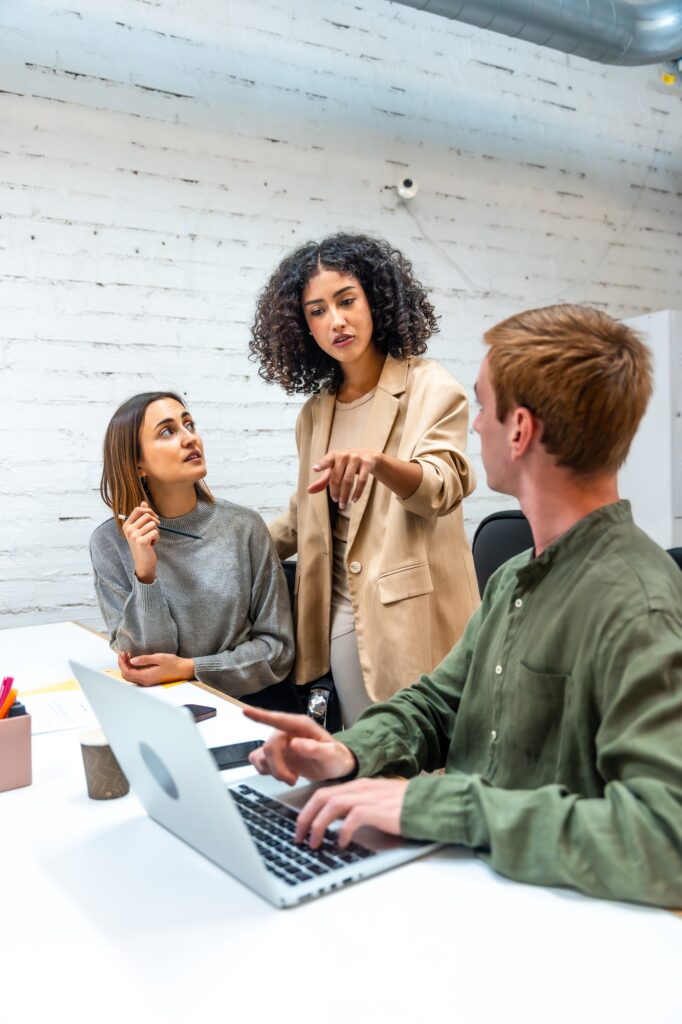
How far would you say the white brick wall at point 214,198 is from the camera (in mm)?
2578

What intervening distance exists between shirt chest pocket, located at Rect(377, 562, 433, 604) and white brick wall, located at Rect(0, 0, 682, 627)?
120 cm

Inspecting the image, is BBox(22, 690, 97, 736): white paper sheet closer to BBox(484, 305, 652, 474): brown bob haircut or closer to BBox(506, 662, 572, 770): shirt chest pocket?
BBox(506, 662, 572, 770): shirt chest pocket

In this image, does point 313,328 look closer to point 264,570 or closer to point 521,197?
point 264,570

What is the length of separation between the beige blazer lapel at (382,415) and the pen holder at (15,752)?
89 centimetres

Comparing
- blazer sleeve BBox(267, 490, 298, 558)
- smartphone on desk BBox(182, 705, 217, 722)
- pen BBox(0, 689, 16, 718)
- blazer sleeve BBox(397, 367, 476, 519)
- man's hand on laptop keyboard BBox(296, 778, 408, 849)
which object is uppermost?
blazer sleeve BBox(397, 367, 476, 519)

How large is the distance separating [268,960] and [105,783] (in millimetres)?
450

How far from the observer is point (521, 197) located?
3.65 m

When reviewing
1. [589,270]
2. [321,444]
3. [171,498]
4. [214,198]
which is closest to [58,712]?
[171,498]

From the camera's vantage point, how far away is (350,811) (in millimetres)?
864

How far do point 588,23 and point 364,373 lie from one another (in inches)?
80.4

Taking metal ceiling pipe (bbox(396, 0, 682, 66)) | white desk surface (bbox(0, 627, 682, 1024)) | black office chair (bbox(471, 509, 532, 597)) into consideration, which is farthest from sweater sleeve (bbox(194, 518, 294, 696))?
metal ceiling pipe (bbox(396, 0, 682, 66))

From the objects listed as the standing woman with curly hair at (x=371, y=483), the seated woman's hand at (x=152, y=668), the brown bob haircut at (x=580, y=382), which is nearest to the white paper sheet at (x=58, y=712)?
the seated woman's hand at (x=152, y=668)

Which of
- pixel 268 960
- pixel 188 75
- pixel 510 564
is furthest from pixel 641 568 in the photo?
pixel 188 75

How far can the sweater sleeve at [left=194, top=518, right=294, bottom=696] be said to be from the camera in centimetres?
178
